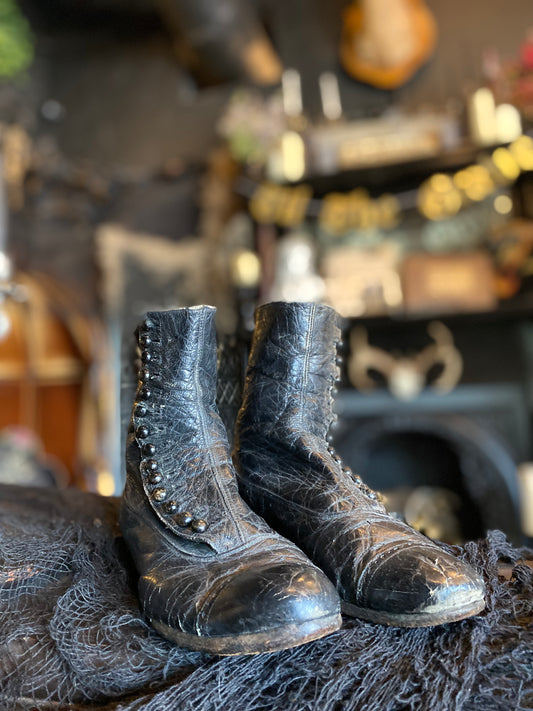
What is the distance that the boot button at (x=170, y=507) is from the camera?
456 millimetres

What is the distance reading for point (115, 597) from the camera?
18.3 inches

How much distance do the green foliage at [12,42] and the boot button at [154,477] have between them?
2.78 metres

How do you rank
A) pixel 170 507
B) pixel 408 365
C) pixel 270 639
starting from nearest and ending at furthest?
pixel 270 639 → pixel 170 507 → pixel 408 365

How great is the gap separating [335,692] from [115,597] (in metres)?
Answer: 0.22

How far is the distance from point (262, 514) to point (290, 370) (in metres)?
0.15

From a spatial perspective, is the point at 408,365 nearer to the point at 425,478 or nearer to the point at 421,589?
the point at 425,478

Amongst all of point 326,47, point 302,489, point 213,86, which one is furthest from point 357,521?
point 213,86

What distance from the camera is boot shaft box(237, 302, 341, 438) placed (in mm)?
549

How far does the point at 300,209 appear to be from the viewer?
6.81 feet

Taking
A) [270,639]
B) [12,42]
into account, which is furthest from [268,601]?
[12,42]

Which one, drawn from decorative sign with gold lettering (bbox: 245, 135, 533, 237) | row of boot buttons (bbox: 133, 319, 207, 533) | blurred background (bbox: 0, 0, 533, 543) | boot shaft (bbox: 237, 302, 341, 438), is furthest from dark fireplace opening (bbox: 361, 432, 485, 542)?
row of boot buttons (bbox: 133, 319, 207, 533)

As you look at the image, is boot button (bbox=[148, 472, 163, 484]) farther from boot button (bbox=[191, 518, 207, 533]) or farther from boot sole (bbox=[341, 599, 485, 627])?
boot sole (bbox=[341, 599, 485, 627])

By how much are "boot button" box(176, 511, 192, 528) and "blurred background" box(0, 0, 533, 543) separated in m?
1.24

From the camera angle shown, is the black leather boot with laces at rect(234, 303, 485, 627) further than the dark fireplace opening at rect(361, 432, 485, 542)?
No
